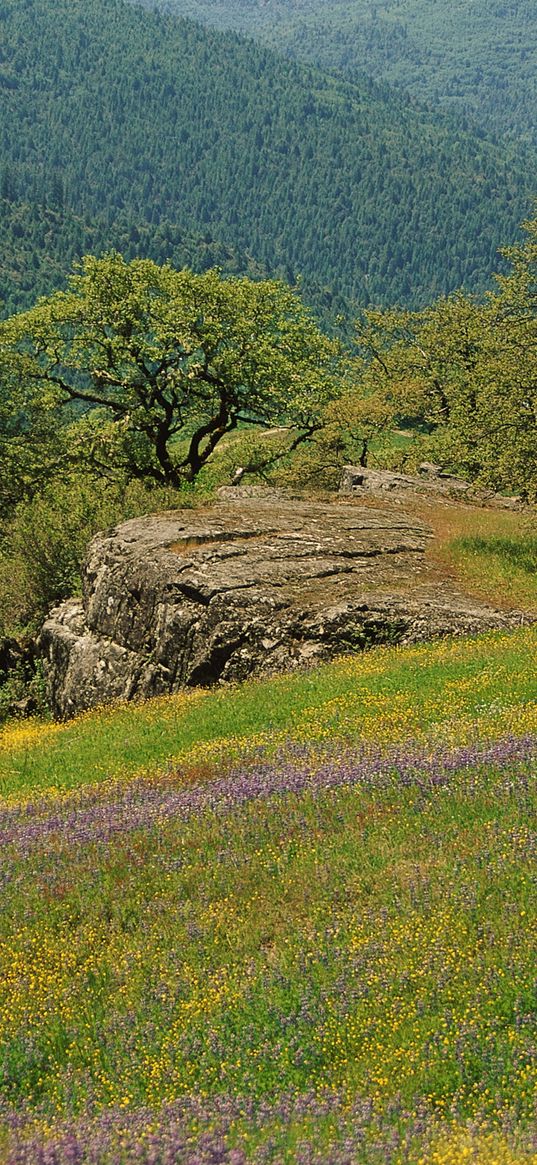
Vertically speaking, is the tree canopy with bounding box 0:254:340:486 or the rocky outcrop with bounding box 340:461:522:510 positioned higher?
the tree canopy with bounding box 0:254:340:486

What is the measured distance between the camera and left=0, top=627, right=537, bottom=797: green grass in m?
16.7

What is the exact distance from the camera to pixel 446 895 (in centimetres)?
998

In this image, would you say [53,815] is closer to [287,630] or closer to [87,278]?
[287,630]

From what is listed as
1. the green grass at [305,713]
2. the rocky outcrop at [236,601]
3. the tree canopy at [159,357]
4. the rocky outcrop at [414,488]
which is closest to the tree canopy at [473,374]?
the rocky outcrop at [414,488]

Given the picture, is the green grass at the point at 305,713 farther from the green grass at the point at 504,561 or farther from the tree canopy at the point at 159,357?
the tree canopy at the point at 159,357

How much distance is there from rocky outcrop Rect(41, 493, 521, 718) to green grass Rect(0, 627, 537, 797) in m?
1.39

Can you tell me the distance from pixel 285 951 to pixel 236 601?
14934mm

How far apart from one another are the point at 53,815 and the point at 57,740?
6.71m

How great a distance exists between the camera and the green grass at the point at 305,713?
16.7 metres

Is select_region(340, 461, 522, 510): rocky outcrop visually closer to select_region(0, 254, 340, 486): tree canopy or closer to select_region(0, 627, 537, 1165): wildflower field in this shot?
select_region(0, 254, 340, 486): tree canopy

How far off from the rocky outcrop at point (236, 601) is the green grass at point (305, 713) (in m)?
1.39

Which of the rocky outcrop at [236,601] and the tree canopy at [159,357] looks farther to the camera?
the tree canopy at [159,357]

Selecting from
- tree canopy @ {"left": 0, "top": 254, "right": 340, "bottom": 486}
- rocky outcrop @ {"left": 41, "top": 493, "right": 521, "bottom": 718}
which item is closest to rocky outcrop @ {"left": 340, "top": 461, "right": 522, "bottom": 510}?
rocky outcrop @ {"left": 41, "top": 493, "right": 521, "bottom": 718}

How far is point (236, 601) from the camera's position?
24219 millimetres
